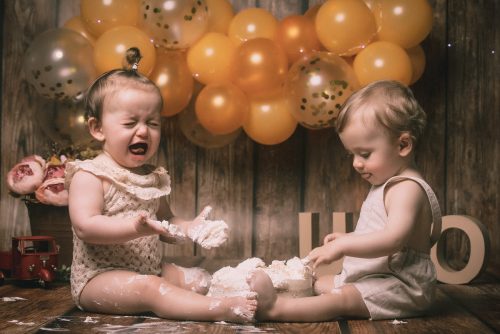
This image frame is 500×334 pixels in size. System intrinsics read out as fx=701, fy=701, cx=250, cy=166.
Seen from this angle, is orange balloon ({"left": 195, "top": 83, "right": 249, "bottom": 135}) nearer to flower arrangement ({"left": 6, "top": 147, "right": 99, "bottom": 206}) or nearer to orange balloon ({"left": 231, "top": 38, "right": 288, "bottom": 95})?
orange balloon ({"left": 231, "top": 38, "right": 288, "bottom": 95})

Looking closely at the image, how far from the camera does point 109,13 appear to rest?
8.53 feet

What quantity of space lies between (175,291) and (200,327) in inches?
5.0

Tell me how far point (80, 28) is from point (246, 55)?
71cm

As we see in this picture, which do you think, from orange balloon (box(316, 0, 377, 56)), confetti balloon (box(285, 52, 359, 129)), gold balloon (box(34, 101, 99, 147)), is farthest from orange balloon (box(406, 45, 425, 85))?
Result: gold balloon (box(34, 101, 99, 147))

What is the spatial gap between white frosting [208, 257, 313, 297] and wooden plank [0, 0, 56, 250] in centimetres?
154

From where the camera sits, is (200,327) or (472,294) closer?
(200,327)

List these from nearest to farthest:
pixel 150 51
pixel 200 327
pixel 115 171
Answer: pixel 200 327
pixel 115 171
pixel 150 51

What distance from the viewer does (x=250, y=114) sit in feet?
8.78

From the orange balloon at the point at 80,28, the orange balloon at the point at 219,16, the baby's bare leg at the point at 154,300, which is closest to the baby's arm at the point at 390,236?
the baby's bare leg at the point at 154,300

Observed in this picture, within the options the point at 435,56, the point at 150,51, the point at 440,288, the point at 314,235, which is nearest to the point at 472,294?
the point at 440,288

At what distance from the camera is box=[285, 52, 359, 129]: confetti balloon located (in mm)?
2469

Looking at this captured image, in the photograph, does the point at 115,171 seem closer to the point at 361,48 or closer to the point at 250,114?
the point at 250,114

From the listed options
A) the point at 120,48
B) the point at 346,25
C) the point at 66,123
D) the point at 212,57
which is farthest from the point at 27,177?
the point at 346,25

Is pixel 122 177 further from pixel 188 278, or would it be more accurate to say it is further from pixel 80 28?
pixel 80 28
